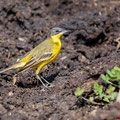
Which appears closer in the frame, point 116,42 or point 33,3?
point 116,42

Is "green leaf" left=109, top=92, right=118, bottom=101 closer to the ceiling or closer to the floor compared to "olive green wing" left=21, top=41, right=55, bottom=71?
closer to the floor

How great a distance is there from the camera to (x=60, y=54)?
337 inches

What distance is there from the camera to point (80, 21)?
9.27 metres

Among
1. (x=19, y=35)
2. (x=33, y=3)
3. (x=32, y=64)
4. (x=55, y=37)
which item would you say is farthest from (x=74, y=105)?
(x=33, y=3)

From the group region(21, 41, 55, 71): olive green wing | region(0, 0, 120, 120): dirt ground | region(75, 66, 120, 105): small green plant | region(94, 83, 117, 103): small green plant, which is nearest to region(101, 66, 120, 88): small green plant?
region(75, 66, 120, 105): small green plant

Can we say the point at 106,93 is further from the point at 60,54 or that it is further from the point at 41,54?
the point at 60,54

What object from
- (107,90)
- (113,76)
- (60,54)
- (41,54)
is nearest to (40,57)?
(41,54)

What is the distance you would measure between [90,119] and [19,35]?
5506mm

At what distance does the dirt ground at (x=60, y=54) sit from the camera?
507 cm

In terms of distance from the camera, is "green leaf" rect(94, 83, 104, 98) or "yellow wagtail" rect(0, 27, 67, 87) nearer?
"green leaf" rect(94, 83, 104, 98)

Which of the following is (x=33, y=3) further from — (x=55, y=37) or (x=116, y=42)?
(x=116, y=42)

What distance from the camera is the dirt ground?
16.6 feet

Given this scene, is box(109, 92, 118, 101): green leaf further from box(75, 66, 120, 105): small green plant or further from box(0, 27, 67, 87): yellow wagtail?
box(0, 27, 67, 87): yellow wagtail

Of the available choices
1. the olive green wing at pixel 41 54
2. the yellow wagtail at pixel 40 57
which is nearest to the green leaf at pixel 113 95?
the yellow wagtail at pixel 40 57
